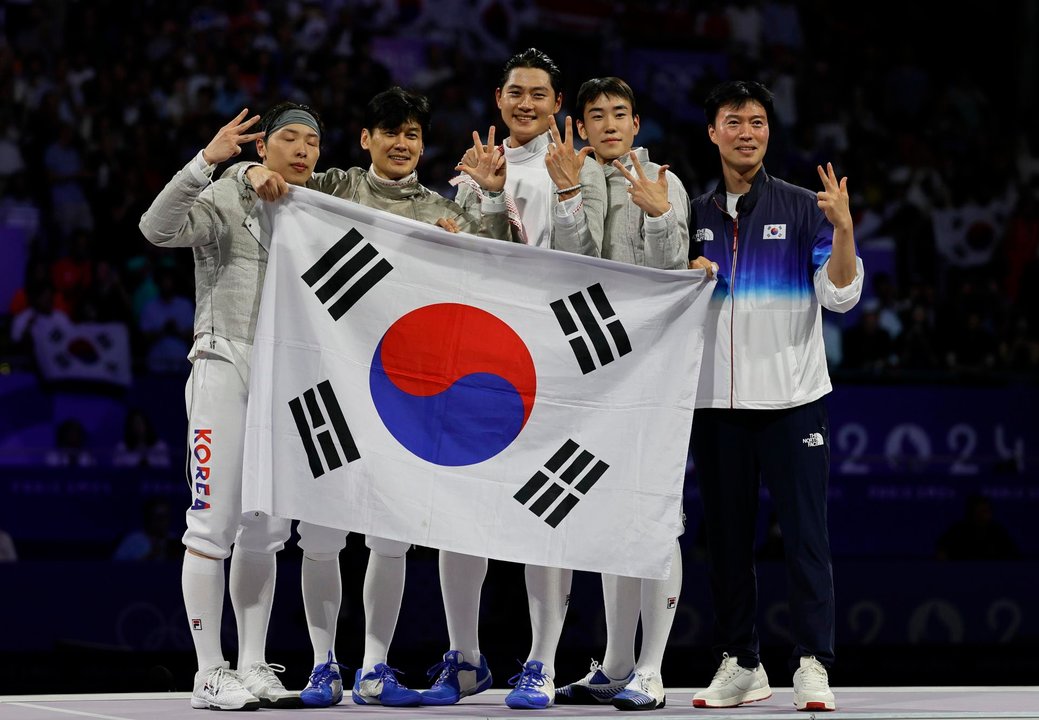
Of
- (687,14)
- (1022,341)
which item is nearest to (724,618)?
(1022,341)

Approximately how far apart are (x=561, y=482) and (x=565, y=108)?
32.4 ft

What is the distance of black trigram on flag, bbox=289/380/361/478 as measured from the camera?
5.37m

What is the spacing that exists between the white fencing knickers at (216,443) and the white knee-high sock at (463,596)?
0.80 meters

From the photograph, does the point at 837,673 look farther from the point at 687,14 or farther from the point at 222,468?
the point at 687,14

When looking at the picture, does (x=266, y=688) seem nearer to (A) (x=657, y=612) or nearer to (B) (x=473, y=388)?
(B) (x=473, y=388)

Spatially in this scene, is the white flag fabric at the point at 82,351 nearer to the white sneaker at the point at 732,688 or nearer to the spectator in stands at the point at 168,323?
the spectator in stands at the point at 168,323

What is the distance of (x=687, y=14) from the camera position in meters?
16.5

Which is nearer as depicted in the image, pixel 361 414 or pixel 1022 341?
pixel 361 414

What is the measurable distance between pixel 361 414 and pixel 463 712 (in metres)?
1.15

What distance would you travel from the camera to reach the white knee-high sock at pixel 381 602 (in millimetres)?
5621

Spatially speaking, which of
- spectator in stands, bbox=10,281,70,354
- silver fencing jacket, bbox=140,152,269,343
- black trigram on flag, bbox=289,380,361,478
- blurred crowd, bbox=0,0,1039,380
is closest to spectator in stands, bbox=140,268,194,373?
blurred crowd, bbox=0,0,1039,380

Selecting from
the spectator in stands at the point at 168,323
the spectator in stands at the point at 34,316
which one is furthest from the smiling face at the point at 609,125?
the spectator in stands at the point at 34,316

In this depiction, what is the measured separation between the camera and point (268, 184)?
17.7 ft

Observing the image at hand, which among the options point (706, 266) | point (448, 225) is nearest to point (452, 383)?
point (448, 225)
